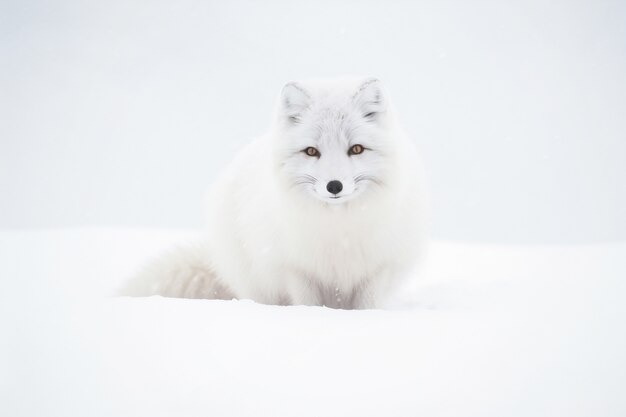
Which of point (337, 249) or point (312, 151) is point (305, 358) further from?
point (312, 151)

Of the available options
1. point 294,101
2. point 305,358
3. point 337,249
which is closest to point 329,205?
point 337,249

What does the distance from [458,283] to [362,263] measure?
4.20 feet

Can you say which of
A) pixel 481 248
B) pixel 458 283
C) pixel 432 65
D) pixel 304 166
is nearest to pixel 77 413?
pixel 304 166

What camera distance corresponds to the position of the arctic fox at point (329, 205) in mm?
2666

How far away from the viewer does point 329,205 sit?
2.75m

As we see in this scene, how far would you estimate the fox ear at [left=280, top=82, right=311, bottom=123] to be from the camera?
110 inches

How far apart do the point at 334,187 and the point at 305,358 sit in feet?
2.91

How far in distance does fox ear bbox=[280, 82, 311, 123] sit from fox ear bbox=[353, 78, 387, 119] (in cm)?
27

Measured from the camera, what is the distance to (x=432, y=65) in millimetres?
137250

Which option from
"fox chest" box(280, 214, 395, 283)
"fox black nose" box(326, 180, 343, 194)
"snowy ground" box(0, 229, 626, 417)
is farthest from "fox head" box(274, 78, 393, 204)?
"snowy ground" box(0, 229, 626, 417)

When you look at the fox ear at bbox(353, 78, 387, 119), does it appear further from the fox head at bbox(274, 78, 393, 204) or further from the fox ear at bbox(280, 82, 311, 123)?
the fox ear at bbox(280, 82, 311, 123)

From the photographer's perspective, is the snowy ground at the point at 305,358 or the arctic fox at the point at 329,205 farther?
the arctic fox at the point at 329,205

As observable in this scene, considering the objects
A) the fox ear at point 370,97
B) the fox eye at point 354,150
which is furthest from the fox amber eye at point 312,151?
the fox ear at point 370,97

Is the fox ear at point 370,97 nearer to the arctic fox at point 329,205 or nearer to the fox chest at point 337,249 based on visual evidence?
the arctic fox at point 329,205
